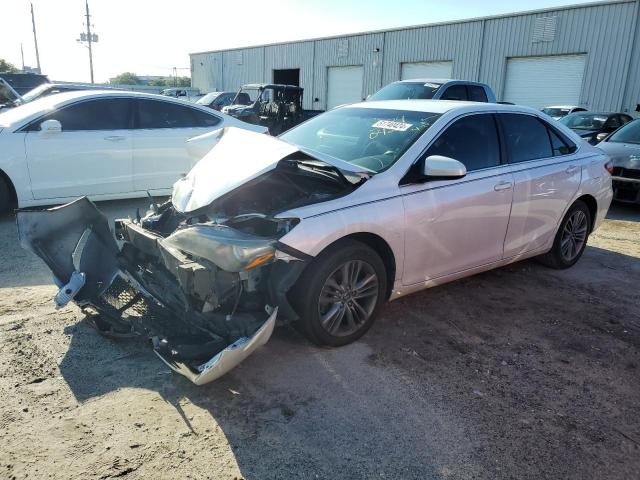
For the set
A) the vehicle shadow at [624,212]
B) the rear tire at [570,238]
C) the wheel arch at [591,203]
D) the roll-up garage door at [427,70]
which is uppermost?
the roll-up garage door at [427,70]

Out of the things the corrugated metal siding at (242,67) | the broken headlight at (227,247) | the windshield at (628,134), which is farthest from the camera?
the corrugated metal siding at (242,67)

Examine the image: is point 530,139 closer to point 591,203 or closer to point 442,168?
point 591,203

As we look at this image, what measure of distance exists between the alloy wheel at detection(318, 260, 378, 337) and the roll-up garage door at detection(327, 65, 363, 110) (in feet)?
87.8

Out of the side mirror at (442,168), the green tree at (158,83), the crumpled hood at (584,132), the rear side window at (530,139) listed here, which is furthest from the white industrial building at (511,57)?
the green tree at (158,83)

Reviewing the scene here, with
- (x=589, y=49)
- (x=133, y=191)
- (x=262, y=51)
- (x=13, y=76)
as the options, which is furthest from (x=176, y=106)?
(x=262, y=51)

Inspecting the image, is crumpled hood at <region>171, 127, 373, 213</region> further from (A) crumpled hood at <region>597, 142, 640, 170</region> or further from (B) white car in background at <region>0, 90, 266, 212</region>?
(A) crumpled hood at <region>597, 142, 640, 170</region>

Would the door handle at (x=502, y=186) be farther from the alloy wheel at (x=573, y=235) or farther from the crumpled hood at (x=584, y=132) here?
the crumpled hood at (x=584, y=132)

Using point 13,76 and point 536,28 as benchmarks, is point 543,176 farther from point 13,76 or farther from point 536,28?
point 536,28

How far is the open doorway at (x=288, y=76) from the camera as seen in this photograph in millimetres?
34531

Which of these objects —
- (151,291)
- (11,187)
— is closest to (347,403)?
(151,291)

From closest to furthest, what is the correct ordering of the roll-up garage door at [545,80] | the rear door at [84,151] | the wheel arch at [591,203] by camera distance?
the wheel arch at [591,203]
the rear door at [84,151]
the roll-up garage door at [545,80]

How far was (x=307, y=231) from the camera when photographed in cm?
320

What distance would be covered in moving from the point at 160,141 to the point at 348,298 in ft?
15.5

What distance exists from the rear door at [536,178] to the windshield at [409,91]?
18.6 ft
